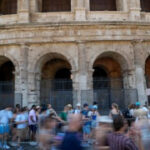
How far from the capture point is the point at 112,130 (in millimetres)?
2756

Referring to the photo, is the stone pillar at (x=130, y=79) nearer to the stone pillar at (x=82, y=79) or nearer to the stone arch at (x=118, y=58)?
the stone arch at (x=118, y=58)

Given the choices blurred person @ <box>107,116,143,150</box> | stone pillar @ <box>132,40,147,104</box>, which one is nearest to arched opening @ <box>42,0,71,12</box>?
stone pillar @ <box>132,40,147,104</box>

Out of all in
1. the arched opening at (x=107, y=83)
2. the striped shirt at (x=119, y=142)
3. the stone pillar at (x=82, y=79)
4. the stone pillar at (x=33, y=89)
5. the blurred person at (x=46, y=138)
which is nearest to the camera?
the striped shirt at (x=119, y=142)

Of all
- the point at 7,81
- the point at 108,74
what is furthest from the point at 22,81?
the point at 108,74

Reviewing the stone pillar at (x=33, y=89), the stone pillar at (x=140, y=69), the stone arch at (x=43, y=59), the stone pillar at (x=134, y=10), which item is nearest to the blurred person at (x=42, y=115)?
the stone pillar at (x=33, y=89)

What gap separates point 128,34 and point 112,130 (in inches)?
408

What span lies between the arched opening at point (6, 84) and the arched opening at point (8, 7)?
11.1 ft

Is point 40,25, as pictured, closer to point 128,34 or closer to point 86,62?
point 86,62

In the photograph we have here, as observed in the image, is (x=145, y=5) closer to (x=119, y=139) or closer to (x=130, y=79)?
(x=130, y=79)

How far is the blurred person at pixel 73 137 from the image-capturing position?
2633 mm

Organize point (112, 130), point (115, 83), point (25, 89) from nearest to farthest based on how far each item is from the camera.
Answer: point (112, 130), point (25, 89), point (115, 83)

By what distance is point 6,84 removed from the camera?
39.0 ft

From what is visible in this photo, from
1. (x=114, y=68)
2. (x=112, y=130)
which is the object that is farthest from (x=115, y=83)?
(x=112, y=130)

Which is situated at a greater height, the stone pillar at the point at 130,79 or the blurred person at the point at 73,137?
the stone pillar at the point at 130,79
